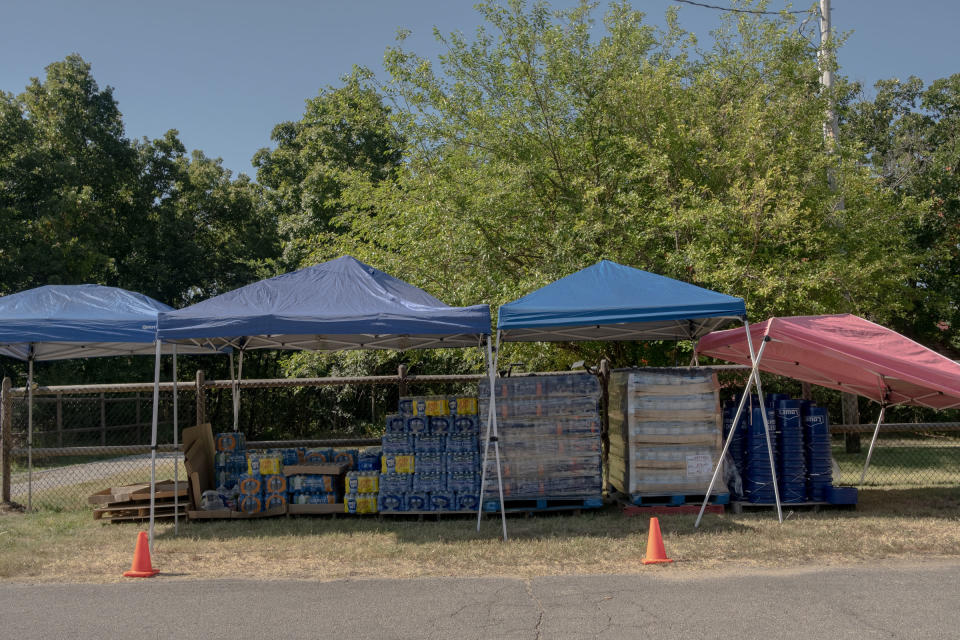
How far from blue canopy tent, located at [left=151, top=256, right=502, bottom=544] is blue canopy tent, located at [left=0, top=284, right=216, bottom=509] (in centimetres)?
110

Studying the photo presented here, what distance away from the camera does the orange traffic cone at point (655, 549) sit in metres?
7.19

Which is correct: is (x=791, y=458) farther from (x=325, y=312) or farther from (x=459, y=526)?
(x=325, y=312)

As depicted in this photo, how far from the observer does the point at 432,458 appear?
9.80 m

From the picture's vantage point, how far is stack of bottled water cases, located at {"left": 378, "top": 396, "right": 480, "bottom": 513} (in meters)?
9.74

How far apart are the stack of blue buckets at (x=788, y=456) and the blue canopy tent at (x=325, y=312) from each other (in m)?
3.79

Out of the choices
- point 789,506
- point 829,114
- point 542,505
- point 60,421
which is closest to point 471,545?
point 542,505

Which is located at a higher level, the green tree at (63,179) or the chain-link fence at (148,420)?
the green tree at (63,179)

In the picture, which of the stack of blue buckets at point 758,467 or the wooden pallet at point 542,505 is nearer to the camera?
the wooden pallet at point 542,505

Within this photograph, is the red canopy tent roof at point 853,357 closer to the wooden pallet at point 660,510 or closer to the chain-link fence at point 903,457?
the chain-link fence at point 903,457

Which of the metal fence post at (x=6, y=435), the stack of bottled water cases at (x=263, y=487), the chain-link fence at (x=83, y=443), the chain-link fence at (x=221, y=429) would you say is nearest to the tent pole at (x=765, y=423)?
the chain-link fence at (x=221, y=429)

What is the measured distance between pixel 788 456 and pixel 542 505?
3.31 m

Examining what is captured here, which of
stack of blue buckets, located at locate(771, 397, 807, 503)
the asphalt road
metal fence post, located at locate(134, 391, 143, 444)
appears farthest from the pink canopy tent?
metal fence post, located at locate(134, 391, 143, 444)

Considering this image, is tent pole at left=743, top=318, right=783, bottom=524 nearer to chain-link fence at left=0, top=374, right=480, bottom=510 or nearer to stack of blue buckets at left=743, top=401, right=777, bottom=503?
stack of blue buckets at left=743, top=401, right=777, bottom=503

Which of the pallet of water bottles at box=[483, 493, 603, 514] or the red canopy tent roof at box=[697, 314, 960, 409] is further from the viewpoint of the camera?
the pallet of water bottles at box=[483, 493, 603, 514]
